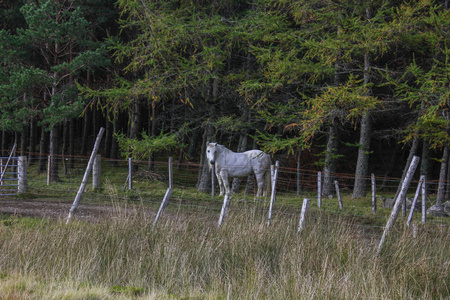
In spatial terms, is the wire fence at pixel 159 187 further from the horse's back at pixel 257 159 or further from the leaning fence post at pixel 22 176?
the horse's back at pixel 257 159

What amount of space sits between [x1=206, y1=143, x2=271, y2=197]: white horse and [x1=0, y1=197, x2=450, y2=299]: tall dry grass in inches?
315

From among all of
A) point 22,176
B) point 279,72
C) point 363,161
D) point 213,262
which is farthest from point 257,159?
point 213,262

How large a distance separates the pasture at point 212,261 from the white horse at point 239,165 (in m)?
7.79

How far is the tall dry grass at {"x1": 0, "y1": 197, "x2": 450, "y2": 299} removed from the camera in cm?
494

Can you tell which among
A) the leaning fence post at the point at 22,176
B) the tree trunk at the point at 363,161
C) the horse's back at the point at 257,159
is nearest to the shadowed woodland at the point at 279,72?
the tree trunk at the point at 363,161

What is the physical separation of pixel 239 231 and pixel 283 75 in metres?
9.75

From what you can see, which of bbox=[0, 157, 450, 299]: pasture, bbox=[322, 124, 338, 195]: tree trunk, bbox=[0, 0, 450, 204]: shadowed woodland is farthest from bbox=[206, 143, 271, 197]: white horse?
bbox=[0, 157, 450, 299]: pasture

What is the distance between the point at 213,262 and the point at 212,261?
3cm

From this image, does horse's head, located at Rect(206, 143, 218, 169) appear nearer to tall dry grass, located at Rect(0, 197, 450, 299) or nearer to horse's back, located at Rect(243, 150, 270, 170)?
horse's back, located at Rect(243, 150, 270, 170)

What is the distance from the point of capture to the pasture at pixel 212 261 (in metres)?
4.95

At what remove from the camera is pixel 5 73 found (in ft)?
62.1

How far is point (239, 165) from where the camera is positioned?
15.8 m

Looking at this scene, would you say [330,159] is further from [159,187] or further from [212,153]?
[159,187]

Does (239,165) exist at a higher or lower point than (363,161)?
lower
